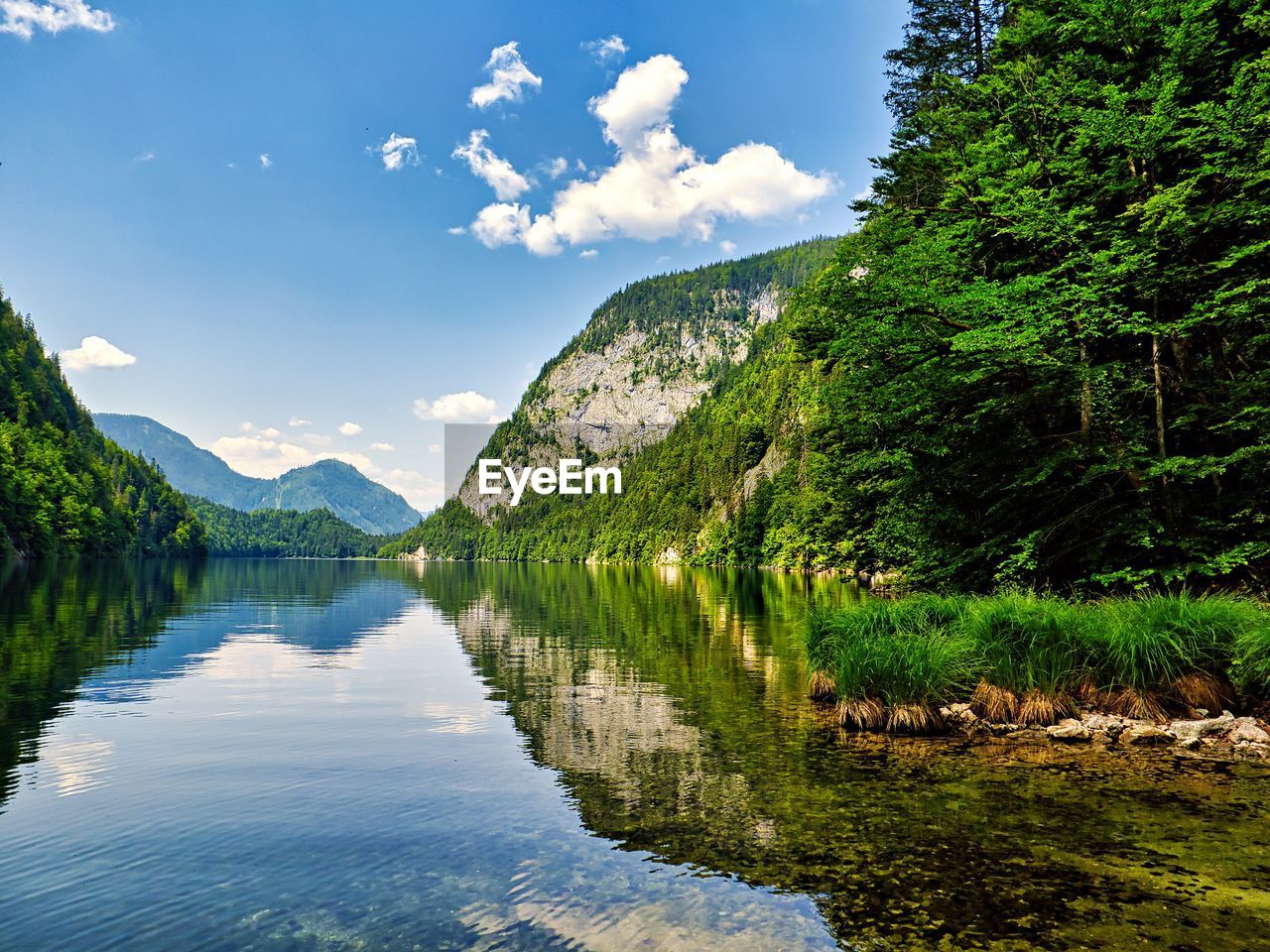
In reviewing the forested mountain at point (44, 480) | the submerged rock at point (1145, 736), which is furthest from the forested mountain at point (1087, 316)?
the forested mountain at point (44, 480)

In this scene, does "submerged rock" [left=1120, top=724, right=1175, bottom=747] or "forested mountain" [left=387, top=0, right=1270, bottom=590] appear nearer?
"submerged rock" [left=1120, top=724, right=1175, bottom=747]

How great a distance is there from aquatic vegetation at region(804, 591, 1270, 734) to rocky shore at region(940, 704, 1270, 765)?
37 centimetres

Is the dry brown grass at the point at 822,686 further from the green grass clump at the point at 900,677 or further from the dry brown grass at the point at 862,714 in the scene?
the dry brown grass at the point at 862,714

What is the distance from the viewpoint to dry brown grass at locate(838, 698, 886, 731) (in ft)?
50.5

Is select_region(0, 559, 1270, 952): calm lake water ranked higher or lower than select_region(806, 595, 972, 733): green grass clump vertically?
lower

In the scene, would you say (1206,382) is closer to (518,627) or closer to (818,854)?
(818,854)

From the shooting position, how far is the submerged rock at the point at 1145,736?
530 inches

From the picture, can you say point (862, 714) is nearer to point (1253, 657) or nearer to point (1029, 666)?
point (1029, 666)

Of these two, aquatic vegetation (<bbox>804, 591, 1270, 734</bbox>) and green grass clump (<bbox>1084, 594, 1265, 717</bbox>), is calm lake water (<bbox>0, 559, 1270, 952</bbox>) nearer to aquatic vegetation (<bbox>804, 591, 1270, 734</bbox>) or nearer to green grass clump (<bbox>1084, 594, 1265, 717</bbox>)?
aquatic vegetation (<bbox>804, 591, 1270, 734</bbox>)

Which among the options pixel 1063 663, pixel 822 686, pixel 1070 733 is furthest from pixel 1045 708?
pixel 822 686

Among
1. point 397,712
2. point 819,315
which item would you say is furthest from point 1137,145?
point 397,712

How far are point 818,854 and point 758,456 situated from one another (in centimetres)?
16578

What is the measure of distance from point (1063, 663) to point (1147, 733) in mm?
1951

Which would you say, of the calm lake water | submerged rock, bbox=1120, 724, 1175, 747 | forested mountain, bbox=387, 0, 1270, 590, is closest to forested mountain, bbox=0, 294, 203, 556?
the calm lake water
